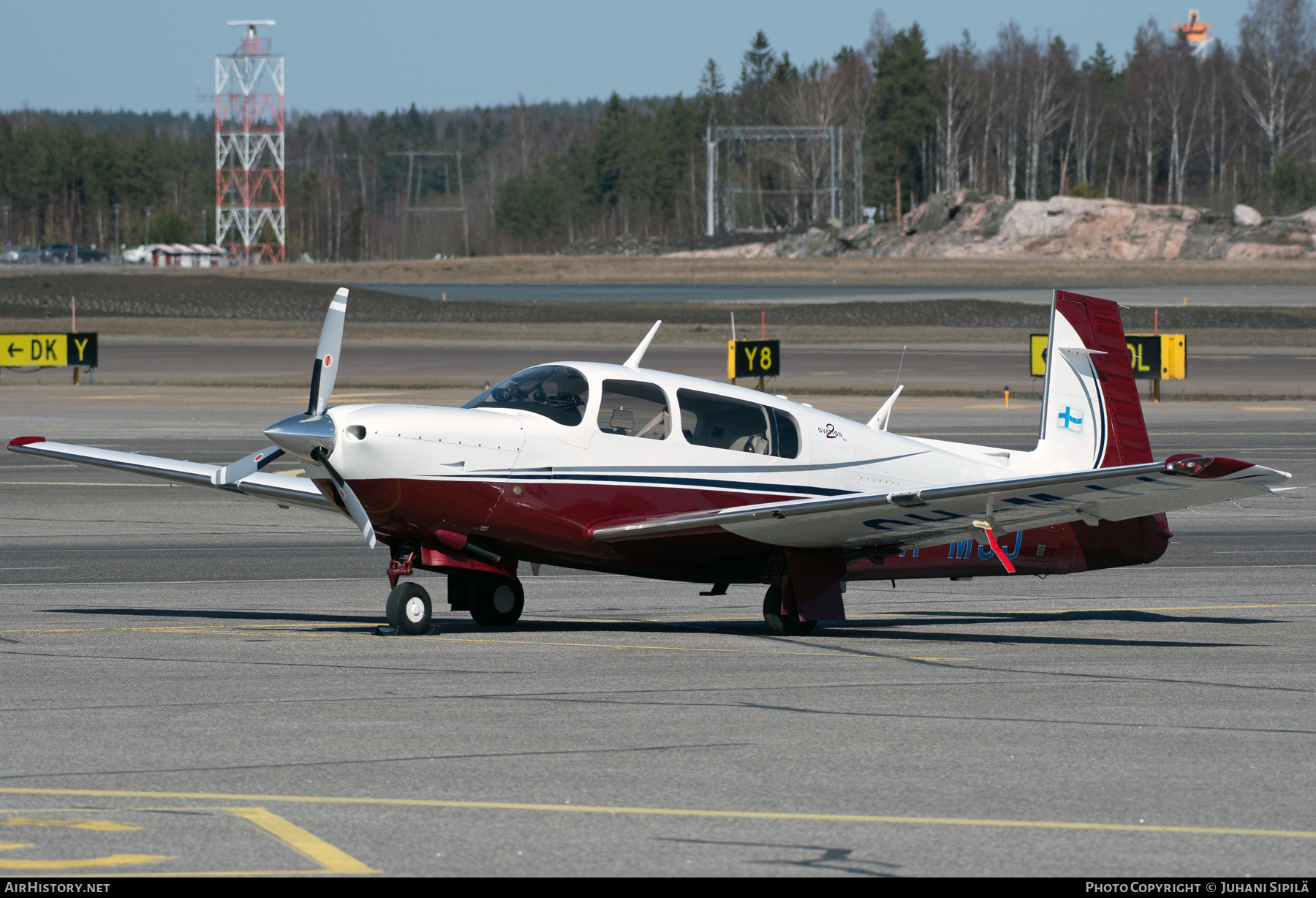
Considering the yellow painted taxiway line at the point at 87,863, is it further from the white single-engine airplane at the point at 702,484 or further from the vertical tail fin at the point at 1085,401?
the vertical tail fin at the point at 1085,401

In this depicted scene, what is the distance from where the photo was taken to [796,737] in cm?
841

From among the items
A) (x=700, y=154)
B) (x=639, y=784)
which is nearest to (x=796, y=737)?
(x=639, y=784)

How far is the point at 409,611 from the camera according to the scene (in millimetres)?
11992

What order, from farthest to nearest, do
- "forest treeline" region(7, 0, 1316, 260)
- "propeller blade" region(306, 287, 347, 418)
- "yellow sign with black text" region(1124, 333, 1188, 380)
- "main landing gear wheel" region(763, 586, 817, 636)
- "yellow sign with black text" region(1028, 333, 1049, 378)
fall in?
"forest treeline" region(7, 0, 1316, 260) < "yellow sign with black text" region(1028, 333, 1049, 378) < "yellow sign with black text" region(1124, 333, 1188, 380) < "main landing gear wheel" region(763, 586, 817, 636) < "propeller blade" region(306, 287, 347, 418)

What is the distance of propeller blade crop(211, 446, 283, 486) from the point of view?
11.9 metres

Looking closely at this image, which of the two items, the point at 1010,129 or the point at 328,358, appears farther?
the point at 1010,129

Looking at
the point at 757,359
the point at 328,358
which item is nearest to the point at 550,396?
the point at 328,358

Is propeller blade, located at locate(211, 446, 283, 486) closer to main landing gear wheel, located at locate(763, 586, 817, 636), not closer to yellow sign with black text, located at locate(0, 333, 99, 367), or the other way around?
main landing gear wheel, located at locate(763, 586, 817, 636)

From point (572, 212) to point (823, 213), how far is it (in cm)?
4793

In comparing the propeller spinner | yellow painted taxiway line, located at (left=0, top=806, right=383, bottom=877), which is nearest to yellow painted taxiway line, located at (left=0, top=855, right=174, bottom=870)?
yellow painted taxiway line, located at (left=0, top=806, right=383, bottom=877)

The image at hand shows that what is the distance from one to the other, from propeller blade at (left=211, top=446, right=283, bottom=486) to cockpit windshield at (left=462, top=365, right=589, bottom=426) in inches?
63.3

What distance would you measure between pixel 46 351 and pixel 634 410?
36.2 m

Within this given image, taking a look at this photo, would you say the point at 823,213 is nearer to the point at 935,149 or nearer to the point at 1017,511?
the point at 935,149

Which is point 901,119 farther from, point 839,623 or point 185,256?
point 839,623
